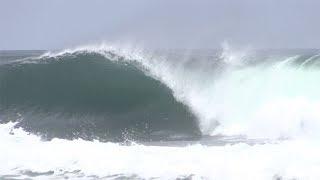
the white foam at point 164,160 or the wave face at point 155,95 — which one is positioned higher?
the wave face at point 155,95

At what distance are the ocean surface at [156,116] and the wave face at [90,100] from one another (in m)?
0.03

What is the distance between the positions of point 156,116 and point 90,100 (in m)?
2.03

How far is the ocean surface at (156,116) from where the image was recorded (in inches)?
415

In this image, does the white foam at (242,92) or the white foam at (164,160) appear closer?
the white foam at (164,160)

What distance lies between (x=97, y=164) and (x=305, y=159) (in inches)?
147

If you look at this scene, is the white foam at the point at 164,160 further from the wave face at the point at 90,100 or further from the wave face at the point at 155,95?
the wave face at the point at 155,95

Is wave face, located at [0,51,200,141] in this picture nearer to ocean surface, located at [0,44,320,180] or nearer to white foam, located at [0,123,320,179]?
ocean surface, located at [0,44,320,180]

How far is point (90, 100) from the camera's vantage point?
16969 millimetres

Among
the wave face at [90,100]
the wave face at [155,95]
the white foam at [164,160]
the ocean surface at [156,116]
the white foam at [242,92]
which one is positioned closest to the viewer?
the white foam at [164,160]

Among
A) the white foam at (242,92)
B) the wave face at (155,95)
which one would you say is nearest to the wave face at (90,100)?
the wave face at (155,95)

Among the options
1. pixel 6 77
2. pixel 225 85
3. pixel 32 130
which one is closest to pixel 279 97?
pixel 225 85

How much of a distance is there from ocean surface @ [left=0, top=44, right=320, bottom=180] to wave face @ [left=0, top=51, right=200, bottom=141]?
0.03 meters

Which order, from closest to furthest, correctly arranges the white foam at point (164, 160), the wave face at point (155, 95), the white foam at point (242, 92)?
the white foam at point (164, 160), the wave face at point (155, 95), the white foam at point (242, 92)

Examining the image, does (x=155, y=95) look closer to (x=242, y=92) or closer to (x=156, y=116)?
(x=156, y=116)
